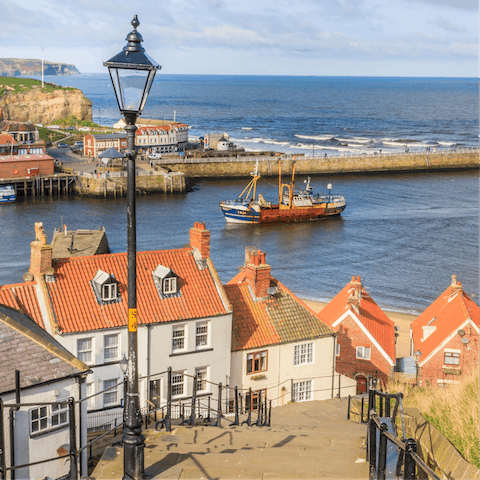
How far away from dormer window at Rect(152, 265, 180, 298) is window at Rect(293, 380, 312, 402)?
708 centimetres

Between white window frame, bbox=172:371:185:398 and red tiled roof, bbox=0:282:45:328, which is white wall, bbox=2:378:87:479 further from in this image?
white window frame, bbox=172:371:185:398

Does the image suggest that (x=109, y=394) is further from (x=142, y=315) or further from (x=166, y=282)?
(x=166, y=282)

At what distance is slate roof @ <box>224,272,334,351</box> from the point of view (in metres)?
29.0

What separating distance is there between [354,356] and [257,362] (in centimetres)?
753

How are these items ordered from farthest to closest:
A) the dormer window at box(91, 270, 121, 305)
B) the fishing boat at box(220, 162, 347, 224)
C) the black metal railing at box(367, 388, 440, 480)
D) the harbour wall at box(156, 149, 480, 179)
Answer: the harbour wall at box(156, 149, 480, 179) → the fishing boat at box(220, 162, 347, 224) → the dormer window at box(91, 270, 121, 305) → the black metal railing at box(367, 388, 440, 480)

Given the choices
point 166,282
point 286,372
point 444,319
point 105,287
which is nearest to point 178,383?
point 166,282

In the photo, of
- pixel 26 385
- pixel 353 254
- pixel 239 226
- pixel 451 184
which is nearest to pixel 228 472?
pixel 26 385

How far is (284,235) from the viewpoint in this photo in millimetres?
81062

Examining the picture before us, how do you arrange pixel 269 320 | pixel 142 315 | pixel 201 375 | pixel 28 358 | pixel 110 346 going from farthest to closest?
pixel 269 320 < pixel 201 375 < pixel 142 315 < pixel 110 346 < pixel 28 358

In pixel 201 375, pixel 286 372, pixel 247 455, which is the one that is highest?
pixel 247 455

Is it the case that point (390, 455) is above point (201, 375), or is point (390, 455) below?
above

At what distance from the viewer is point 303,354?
29.9 m

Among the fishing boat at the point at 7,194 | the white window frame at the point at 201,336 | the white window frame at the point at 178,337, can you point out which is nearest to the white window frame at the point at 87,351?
the white window frame at the point at 178,337

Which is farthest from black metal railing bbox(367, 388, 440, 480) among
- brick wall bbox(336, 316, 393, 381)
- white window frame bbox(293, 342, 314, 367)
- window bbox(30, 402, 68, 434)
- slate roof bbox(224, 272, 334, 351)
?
brick wall bbox(336, 316, 393, 381)
